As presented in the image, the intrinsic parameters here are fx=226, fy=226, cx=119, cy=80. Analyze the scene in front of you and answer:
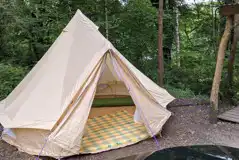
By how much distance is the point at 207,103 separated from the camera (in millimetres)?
5758

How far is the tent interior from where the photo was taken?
3848 mm


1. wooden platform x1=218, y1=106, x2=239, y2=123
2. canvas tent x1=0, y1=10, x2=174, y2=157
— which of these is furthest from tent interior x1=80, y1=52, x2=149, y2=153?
wooden platform x1=218, y1=106, x2=239, y2=123

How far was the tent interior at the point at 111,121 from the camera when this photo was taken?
3848 millimetres

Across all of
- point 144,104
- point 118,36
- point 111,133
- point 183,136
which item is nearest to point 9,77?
point 118,36

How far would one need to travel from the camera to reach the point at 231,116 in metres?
4.79

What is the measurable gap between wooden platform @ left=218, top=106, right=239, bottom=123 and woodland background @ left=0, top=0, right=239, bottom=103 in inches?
51.5

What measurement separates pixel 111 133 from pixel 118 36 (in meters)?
4.26

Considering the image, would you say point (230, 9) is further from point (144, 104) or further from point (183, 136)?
point (183, 136)

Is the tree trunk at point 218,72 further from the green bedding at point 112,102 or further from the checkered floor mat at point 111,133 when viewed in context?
the green bedding at point 112,102

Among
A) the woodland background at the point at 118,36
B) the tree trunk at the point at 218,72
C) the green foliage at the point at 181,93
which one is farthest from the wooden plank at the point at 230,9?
the green foliage at the point at 181,93

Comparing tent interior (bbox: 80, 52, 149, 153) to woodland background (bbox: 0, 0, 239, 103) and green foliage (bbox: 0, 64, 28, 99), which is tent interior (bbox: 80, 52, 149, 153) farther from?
green foliage (bbox: 0, 64, 28, 99)

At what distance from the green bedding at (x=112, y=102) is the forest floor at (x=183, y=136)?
1199 millimetres

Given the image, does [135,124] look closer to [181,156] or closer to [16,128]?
[16,128]

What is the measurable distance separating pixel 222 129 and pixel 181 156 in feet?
10.1
